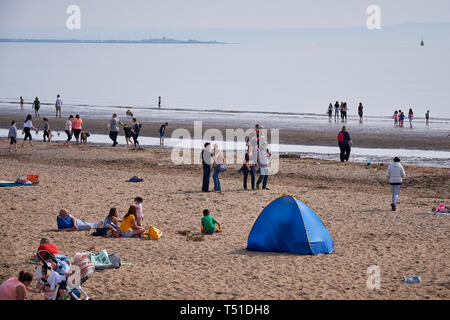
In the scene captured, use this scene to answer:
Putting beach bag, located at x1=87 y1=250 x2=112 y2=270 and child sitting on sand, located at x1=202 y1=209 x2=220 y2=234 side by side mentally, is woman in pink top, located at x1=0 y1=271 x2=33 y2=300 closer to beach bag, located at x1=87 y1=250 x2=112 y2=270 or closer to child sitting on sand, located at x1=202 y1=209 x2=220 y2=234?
beach bag, located at x1=87 y1=250 x2=112 y2=270

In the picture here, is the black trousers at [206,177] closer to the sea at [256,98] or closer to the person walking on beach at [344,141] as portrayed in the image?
the person walking on beach at [344,141]

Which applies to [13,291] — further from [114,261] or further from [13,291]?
[114,261]

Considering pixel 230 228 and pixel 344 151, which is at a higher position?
pixel 344 151

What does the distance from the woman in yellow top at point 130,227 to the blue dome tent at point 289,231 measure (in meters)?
2.76

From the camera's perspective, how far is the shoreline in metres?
35.4

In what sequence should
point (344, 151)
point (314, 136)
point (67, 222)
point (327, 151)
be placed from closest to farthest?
point (67, 222) < point (344, 151) < point (327, 151) < point (314, 136)

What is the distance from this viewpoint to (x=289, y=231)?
1441cm

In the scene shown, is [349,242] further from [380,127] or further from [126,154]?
[380,127]

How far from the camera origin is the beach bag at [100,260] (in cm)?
1280

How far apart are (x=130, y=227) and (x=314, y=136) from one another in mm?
24947

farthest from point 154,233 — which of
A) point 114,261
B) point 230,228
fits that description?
point 114,261

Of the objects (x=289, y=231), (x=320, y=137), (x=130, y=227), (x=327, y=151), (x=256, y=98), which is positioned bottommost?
(x=130, y=227)
